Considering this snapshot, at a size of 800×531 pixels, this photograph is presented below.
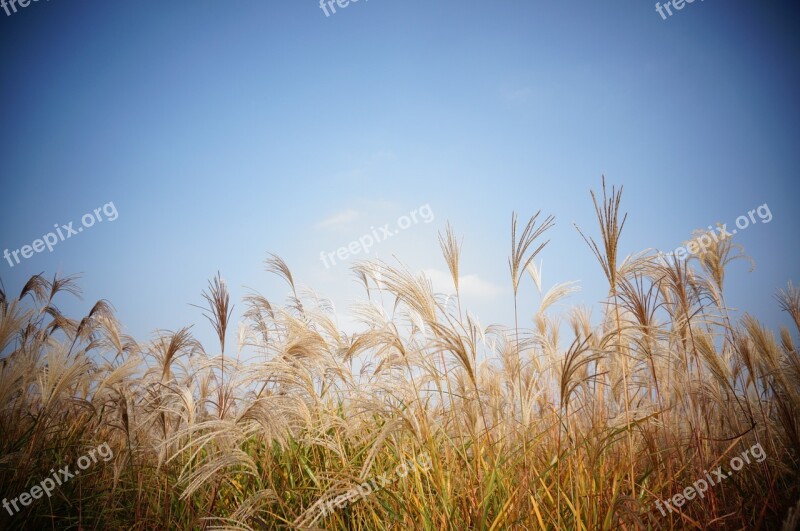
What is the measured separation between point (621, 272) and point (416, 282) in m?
1.80

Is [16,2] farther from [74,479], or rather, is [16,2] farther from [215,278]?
[74,479]

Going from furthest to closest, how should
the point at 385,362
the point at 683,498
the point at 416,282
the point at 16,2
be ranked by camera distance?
the point at 16,2 → the point at 385,362 → the point at 683,498 → the point at 416,282

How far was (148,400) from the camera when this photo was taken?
4.32m

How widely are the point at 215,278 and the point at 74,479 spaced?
2.41m

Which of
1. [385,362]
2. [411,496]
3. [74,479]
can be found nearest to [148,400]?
[74,479]

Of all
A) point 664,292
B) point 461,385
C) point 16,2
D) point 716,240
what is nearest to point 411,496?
point 461,385

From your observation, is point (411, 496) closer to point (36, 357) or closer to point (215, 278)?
point (215, 278)

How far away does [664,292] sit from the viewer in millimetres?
4809

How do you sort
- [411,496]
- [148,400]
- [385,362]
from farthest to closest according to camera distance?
[148,400] < [385,362] < [411,496]

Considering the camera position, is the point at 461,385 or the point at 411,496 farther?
the point at 461,385

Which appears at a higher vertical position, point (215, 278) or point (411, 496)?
point (215, 278)

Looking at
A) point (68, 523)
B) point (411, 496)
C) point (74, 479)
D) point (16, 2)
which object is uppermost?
point (16, 2)

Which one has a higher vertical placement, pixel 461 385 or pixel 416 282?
pixel 416 282

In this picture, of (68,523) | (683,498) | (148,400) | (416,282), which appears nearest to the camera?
(416,282)
